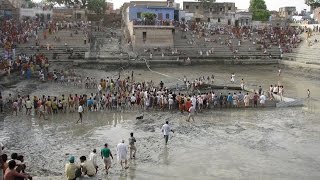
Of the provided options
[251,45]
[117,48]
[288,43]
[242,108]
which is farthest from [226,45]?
[242,108]

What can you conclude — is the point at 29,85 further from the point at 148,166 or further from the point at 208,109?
the point at 148,166

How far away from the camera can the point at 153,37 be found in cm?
4900

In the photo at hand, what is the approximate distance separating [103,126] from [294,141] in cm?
904

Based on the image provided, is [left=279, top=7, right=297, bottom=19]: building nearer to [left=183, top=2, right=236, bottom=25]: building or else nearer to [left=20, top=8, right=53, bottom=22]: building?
[left=183, top=2, right=236, bottom=25]: building

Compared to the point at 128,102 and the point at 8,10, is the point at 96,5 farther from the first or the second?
the point at 128,102

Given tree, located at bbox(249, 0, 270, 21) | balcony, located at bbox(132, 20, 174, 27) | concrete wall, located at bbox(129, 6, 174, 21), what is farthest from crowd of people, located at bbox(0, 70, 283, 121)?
tree, located at bbox(249, 0, 270, 21)

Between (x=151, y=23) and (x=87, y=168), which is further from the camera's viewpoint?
(x=151, y=23)

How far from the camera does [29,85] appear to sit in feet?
101

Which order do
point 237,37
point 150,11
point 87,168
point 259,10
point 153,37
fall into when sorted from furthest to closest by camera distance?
point 259,10 → point 150,11 → point 237,37 → point 153,37 → point 87,168

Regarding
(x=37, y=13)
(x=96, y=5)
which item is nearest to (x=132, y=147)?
(x=37, y=13)

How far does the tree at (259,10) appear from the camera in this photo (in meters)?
79.3

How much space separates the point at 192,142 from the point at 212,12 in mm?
57598

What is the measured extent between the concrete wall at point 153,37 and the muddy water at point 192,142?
24.6 m

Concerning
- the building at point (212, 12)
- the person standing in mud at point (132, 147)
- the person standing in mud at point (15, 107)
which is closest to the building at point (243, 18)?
the building at point (212, 12)
